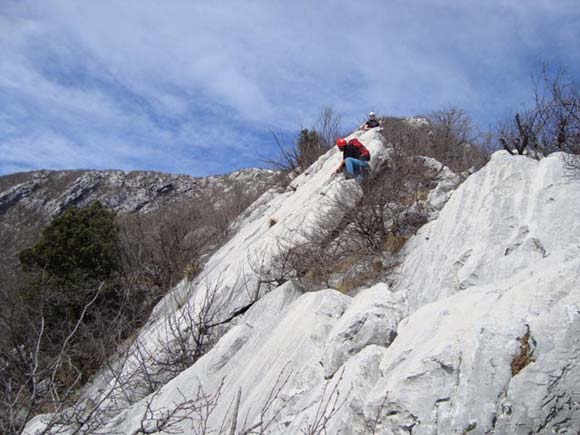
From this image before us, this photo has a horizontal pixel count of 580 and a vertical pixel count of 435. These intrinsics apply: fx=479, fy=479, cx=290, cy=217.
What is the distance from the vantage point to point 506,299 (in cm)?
379

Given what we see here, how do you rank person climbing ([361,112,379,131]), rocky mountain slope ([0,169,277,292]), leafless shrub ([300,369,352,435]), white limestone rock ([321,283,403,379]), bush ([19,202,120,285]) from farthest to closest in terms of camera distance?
rocky mountain slope ([0,169,277,292]) < person climbing ([361,112,379,131]) < bush ([19,202,120,285]) < white limestone rock ([321,283,403,379]) < leafless shrub ([300,369,352,435])

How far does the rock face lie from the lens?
321 cm

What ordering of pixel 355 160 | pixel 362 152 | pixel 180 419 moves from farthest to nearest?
pixel 362 152 → pixel 355 160 → pixel 180 419

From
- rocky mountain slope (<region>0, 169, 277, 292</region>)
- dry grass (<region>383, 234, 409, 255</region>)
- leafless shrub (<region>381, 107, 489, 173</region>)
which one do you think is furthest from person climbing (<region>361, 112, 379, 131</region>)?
rocky mountain slope (<region>0, 169, 277, 292</region>)

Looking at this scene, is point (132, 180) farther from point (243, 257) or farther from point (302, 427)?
point (302, 427)

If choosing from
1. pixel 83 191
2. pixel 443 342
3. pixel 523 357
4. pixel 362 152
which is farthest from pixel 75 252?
pixel 83 191

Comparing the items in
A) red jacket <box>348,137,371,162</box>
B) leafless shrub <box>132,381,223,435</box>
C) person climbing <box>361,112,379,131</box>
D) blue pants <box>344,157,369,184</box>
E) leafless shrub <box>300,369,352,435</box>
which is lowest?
leafless shrub <box>132,381,223,435</box>

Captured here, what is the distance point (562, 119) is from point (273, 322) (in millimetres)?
6560

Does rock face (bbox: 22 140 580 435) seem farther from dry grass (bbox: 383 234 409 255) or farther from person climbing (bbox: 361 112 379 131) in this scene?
person climbing (bbox: 361 112 379 131)

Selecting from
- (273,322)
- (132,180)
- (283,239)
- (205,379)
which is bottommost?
(205,379)

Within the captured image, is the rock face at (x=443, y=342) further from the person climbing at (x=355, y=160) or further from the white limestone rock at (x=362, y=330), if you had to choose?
the person climbing at (x=355, y=160)

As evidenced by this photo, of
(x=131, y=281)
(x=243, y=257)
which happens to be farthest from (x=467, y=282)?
(x=131, y=281)

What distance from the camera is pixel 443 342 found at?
12.2 ft

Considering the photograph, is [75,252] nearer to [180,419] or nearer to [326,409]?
[180,419]
